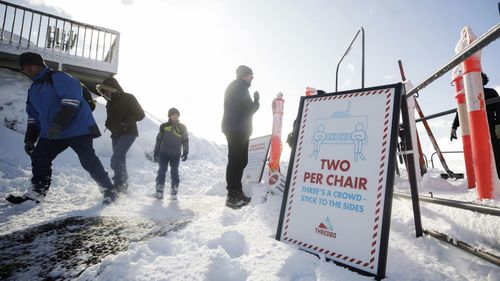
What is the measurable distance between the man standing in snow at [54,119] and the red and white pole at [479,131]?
177 inches

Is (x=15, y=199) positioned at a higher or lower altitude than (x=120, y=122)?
lower

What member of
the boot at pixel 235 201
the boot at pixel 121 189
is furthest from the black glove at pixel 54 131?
the boot at pixel 235 201

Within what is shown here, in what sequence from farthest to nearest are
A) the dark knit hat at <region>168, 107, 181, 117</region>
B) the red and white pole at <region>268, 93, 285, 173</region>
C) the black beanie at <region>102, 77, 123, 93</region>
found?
the red and white pole at <region>268, 93, 285, 173</region>
the dark knit hat at <region>168, 107, 181, 117</region>
the black beanie at <region>102, 77, 123, 93</region>

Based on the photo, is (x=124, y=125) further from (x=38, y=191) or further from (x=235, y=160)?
(x=235, y=160)

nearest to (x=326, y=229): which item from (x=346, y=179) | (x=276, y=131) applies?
(x=346, y=179)

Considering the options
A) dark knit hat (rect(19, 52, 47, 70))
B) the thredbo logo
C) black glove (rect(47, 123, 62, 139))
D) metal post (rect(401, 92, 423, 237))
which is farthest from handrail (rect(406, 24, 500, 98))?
dark knit hat (rect(19, 52, 47, 70))

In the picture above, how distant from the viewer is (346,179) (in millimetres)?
1896

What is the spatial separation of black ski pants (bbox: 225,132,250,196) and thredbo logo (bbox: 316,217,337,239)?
213 cm

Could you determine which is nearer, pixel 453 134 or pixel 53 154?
pixel 53 154

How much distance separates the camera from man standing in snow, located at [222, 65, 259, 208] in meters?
3.91

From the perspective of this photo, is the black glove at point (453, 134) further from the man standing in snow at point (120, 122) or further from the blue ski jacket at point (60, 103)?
the blue ski jacket at point (60, 103)

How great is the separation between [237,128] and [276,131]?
6.60ft

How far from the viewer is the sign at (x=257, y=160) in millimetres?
5891

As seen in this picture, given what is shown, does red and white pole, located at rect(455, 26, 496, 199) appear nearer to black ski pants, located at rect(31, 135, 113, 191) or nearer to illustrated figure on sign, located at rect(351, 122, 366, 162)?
illustrated figure on sign, located at rect(351, 122, 366, 162)
